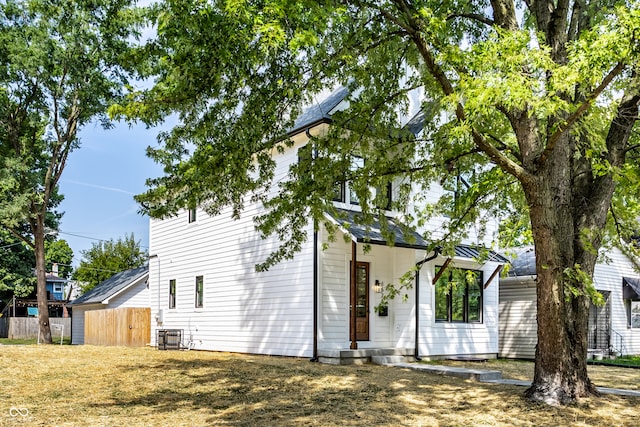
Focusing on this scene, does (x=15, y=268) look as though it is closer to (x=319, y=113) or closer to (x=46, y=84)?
(x=46, y=84)

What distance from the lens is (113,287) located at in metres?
28.6

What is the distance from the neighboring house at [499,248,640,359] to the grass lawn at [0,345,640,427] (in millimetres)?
6438

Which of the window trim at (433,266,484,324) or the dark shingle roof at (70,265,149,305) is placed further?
the dark shingle roof at (70,265,149,305)

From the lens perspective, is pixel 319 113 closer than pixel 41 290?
Yes

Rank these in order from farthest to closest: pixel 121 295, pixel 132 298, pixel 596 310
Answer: pixel 132 298, pixel 121 295, pixel 596 310

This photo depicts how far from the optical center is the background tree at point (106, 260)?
40625mm

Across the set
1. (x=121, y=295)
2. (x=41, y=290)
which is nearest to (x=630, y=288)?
(x=41, y=290)

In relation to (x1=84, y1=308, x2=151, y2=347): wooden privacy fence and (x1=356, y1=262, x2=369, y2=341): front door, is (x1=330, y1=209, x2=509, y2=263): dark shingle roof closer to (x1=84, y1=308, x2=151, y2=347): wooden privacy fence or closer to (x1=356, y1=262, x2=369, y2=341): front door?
(x1=356, y1=262, x2=369, y2=341): front door

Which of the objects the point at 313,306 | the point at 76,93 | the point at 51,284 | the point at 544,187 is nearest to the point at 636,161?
the point at 544,187

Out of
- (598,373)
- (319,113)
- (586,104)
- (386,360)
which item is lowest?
(598,373)

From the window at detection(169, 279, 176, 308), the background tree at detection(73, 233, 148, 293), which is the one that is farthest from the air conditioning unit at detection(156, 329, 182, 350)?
the background tree at detection(73, 233, 148, 293)

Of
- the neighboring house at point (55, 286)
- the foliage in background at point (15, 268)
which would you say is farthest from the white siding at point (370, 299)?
the neighboring house at point (55, 286)

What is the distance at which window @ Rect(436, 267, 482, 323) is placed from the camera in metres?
16.3

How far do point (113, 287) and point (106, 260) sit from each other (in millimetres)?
13117
